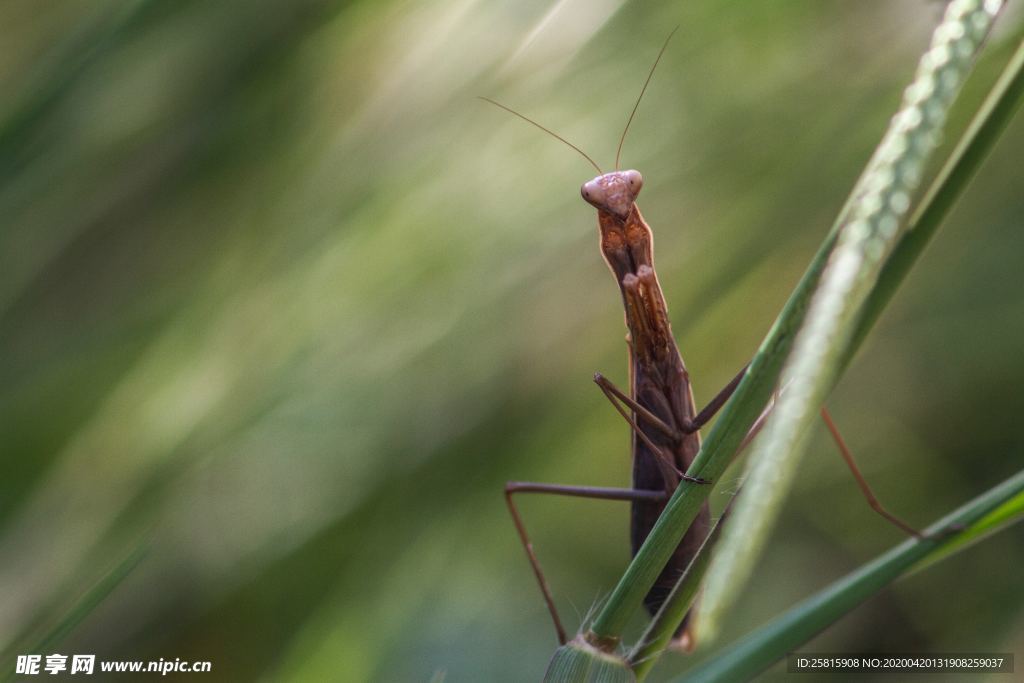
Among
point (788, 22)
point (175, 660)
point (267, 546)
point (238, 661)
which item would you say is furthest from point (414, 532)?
point (788, 22)

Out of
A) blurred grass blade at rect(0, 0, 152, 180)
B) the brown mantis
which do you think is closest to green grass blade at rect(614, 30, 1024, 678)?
the brown mantis

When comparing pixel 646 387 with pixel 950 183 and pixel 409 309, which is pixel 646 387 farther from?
pixel 950 183

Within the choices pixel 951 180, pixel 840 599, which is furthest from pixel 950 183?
pixel 840 599

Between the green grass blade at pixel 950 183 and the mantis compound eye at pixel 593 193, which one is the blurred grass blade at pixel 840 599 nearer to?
the green grass blade at pixel 950 183

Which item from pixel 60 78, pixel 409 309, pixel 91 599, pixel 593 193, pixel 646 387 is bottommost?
pixel 646 387

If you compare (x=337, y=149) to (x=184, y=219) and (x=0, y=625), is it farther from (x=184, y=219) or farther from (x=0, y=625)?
(x=0, y=625)

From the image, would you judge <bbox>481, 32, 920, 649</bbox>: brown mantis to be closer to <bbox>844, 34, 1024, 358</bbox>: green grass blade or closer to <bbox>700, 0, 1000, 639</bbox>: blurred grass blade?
<bbox>844, 34, 1024, 358</bbox>: green grass blade
